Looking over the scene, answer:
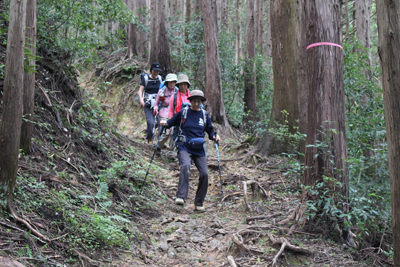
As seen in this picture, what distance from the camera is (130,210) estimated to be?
232 inches

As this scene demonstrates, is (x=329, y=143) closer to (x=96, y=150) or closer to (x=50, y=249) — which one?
(x=50, y=249)

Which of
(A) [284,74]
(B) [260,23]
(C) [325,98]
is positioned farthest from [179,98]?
(B) [260,23]

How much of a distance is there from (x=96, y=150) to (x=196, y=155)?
2.13 metres

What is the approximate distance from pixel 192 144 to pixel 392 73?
4220 millimetres

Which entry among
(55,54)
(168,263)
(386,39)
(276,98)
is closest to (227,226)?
(168,263)

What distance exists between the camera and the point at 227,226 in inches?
228

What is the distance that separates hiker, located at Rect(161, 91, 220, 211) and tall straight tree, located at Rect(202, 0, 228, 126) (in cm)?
628

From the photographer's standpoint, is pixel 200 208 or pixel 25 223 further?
pixel 200 208

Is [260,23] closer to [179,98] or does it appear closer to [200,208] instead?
[179,98]

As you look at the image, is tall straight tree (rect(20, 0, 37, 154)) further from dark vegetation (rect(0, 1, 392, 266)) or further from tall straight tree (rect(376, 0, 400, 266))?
tall straight tree (rect(376, 0, 400, 266))

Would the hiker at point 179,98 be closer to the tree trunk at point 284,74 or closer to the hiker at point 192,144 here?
the hiker at point 192,144

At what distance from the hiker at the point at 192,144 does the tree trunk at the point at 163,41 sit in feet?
26.8

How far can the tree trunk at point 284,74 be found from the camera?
912cm

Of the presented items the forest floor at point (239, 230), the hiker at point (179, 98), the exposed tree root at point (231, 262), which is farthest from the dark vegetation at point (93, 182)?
the hiker at point (179, 98)
